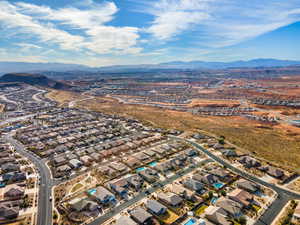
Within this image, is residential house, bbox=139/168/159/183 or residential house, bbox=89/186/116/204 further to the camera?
A: residential house, bbox=139/168/159/183

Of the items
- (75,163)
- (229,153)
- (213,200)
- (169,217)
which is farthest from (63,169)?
(229,153)

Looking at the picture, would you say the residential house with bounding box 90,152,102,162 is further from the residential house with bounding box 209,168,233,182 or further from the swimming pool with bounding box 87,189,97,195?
the residential house with bounding box 209,168,233,182

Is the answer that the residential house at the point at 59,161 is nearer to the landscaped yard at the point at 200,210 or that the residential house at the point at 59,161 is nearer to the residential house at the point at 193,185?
the residential house at the point at 193,185

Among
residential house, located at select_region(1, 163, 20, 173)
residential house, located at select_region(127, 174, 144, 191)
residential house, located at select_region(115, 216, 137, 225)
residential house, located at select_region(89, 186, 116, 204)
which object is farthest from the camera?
residential house, located at select_region(1, 163, 20, 173)

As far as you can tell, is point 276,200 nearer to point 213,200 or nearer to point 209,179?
point 213,200

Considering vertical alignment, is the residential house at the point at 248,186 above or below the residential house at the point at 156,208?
below

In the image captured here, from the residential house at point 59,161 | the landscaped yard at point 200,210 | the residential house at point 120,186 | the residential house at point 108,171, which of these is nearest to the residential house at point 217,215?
the landscaped yard at point 200,210

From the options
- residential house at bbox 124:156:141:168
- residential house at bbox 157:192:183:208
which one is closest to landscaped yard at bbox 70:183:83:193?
residential house at bbox 124:156:141:168
